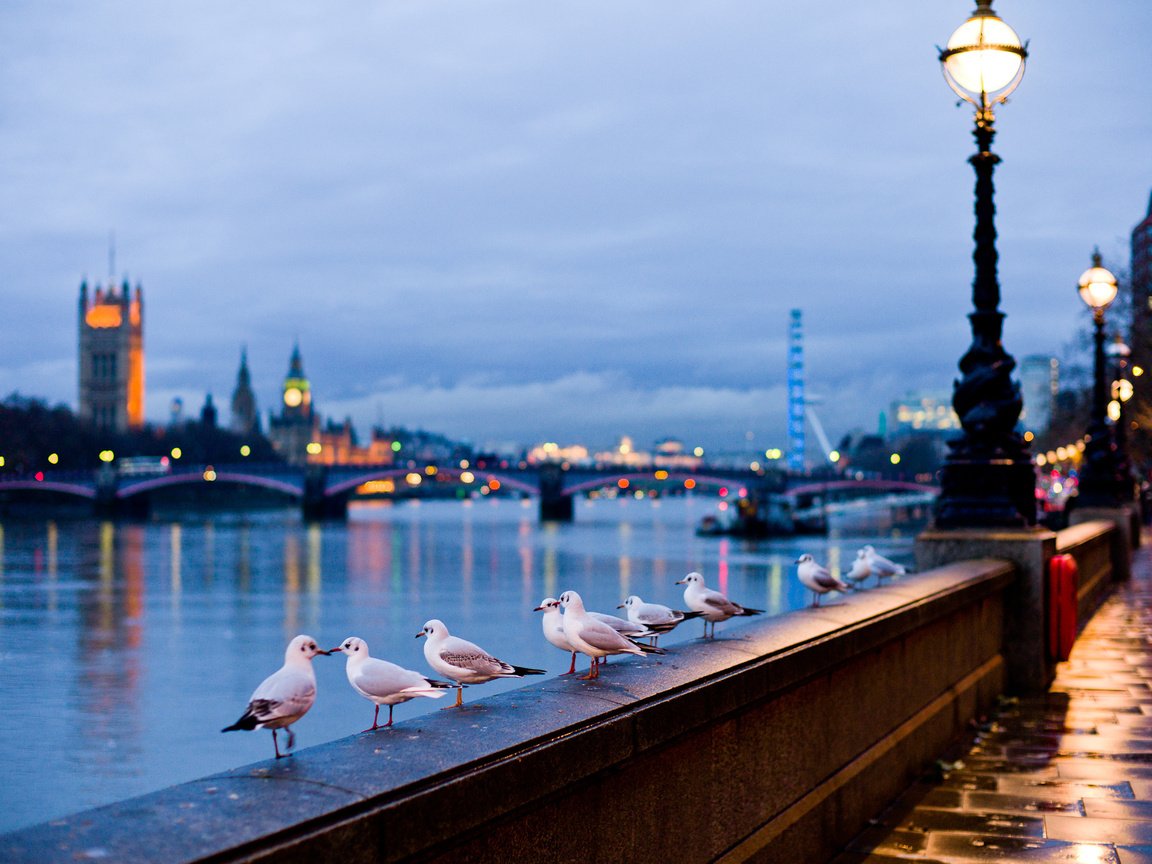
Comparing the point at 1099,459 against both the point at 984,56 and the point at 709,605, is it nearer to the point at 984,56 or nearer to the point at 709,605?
the point at 984,56

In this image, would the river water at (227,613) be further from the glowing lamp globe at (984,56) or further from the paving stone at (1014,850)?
the paving stone at (1014,850)

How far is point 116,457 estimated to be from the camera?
454 feet

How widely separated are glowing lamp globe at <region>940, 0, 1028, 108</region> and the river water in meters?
5.58

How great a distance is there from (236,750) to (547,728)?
1833 centimetres

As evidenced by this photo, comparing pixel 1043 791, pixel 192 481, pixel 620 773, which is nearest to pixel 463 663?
pixel 620 773

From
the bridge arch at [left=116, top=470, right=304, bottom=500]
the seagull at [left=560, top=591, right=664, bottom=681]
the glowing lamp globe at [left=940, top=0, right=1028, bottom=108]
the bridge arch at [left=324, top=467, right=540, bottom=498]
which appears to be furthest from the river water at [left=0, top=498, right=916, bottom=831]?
the bridge arch at [left=324, top=467, right=540, bottom=498]

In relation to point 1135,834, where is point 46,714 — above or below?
below

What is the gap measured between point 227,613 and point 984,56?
35620mm

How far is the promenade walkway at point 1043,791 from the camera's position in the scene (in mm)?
5727

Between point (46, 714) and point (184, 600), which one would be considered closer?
point (46, 714)

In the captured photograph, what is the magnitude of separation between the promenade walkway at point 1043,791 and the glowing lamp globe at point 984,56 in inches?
187

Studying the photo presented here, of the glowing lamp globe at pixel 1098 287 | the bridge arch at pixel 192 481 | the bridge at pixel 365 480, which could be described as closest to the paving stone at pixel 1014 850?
the glowing lamp globe at pixel 1098 287

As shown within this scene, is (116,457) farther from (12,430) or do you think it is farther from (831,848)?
(831,848)

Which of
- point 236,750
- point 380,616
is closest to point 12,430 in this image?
point 380,616
